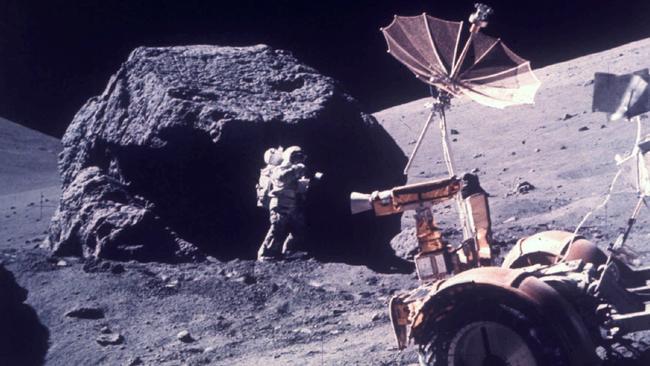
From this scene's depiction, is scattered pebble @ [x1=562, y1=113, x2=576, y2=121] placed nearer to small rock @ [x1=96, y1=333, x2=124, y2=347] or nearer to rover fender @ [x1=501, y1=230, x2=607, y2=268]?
rover fender @ [x1=501, y1=230, x2=607, y2=268]

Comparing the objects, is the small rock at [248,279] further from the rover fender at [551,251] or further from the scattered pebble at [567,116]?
the scattered pebble at [567,116]

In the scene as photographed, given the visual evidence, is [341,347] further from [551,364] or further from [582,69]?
[582,69]

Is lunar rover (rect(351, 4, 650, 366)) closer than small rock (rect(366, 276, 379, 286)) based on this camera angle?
Yes

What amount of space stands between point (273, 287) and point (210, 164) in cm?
142

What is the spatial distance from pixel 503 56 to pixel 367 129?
2.49m

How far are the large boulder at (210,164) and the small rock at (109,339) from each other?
144 centimetres

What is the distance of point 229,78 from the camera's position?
6.34 m

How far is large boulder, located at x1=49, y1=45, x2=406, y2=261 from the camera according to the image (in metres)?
5.69

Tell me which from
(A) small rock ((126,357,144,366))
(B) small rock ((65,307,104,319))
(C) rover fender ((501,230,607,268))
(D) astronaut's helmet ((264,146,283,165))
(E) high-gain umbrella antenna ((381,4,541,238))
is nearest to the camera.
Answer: (C) rover fender ((501,230,607,268))

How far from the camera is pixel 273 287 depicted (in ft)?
16.2

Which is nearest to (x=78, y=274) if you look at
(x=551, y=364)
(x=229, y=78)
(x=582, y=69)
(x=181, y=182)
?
(x=181, y=182)

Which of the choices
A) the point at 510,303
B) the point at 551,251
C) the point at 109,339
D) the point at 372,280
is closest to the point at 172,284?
the point at 109,339

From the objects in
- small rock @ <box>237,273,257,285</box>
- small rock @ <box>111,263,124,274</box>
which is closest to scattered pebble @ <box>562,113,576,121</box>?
small rock @ <box>237,273,257,285</box>

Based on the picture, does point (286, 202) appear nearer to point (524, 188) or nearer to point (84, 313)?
point (84, 313)
